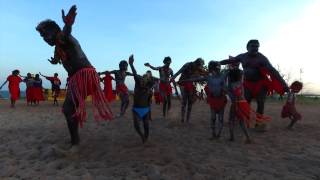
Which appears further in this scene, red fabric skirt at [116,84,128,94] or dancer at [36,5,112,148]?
red fabric skirt at [116,84,128,94]

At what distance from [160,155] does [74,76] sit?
1891mm

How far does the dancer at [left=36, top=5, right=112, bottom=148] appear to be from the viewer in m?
7.52

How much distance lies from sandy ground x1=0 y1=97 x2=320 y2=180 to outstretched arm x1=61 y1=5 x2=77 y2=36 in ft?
6.17

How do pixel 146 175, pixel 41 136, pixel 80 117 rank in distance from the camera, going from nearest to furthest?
1. pixel 146 175
2. pixel 80 117
3. pixel 41 136

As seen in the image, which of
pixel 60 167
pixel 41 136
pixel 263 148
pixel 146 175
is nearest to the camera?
pixel 146 175

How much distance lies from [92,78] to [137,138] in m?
1.94

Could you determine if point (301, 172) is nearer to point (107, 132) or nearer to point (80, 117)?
point (80, 117)

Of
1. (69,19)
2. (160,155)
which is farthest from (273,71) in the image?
(69,19)

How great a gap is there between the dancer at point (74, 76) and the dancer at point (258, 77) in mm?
3733

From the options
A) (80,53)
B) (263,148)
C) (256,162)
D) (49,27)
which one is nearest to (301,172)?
(256,162)

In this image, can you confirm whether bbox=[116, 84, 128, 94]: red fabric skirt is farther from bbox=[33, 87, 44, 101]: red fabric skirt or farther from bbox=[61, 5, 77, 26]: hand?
bbox=[33, 87, 44, 101]: red fabric skirt

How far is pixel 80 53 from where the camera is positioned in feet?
25.4

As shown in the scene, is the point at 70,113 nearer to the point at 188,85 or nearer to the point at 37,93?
the point at 188,85

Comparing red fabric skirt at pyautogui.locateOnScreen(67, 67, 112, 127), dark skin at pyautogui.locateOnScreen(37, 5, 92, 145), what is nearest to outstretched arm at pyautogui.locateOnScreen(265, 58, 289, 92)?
red fabric skirt at pyautogui.locateOnScreen(67, 67, 112, 127)
